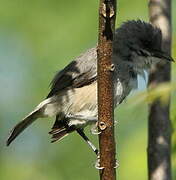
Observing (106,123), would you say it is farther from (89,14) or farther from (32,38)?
(32,38)

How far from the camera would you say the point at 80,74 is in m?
5.96

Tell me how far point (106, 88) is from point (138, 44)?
8.21 ft

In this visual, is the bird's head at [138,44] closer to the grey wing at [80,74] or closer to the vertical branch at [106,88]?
the grey wing at [80,74]

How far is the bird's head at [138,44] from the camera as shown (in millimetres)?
5895

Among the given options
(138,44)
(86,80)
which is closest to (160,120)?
(86,80)

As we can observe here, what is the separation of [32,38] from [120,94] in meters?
2.08

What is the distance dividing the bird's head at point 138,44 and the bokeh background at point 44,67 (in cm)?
41

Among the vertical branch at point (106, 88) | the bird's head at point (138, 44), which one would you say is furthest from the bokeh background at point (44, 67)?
the vertical branch at point (106, 88)

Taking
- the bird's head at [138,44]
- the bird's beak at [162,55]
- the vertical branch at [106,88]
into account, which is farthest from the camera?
the bird's head at [138,44]

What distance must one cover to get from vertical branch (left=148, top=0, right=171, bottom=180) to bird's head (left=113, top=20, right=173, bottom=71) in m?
0.80

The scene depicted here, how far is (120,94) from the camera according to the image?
5574 mm

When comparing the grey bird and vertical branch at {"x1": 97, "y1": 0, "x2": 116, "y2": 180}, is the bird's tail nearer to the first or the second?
the grey bird

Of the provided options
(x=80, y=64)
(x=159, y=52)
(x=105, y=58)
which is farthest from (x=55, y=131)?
(x=105, y=58)

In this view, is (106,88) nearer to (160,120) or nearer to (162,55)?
(160,120)
